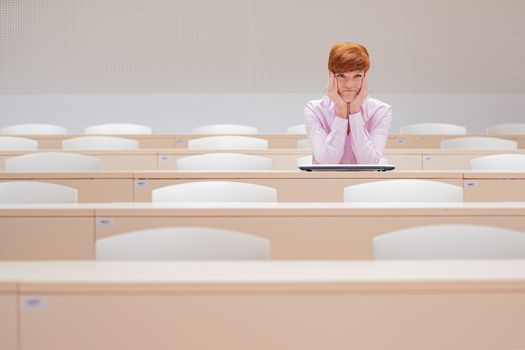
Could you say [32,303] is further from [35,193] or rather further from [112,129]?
[112,129]

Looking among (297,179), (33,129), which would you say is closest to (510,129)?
(297,179)

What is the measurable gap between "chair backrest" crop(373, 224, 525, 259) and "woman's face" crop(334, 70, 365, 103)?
2.07m

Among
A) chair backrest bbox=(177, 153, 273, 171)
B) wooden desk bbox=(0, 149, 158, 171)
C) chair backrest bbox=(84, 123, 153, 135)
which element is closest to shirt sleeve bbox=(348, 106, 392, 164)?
chair backrest bbox=(177, 153, 273, 171)

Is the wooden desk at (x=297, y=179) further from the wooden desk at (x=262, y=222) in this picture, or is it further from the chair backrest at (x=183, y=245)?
the chair backrest at (x=183, y=245)

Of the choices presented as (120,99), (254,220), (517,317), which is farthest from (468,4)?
(517,317)

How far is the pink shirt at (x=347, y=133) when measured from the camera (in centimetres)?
383

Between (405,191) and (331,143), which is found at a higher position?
(331,143)

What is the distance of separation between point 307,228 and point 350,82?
1760 mm

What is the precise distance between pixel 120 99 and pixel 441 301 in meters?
7.21

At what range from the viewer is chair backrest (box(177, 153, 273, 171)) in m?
3.96

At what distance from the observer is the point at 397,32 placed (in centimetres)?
791

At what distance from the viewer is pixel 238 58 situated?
26.1 feet

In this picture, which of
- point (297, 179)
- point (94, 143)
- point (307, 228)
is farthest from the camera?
point (94, 143)

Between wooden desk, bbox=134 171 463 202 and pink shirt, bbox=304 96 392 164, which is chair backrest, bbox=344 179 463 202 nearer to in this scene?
wooden desk, bbox=134 171 463 202
